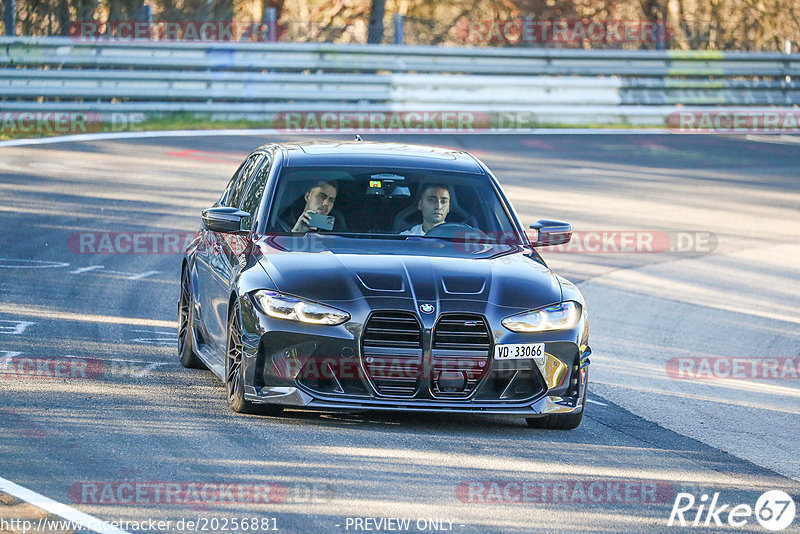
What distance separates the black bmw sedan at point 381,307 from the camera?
742 centimetres

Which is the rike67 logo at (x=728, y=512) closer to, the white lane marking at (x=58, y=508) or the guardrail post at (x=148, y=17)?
the white lane marking at (x=58, y=508)

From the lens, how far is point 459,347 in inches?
293

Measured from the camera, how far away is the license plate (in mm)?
7492

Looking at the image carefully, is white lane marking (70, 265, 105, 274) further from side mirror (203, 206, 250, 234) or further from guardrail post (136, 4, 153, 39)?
guardrail post (136, 4, 153, 39)

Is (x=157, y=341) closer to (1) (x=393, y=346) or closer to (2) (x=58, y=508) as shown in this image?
(1) (x=393, y=346)

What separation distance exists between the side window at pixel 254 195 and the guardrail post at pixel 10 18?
15443mm

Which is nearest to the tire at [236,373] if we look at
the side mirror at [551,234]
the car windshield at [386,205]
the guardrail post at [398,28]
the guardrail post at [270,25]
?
the car windshield at [386,205]

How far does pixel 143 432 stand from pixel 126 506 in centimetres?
137

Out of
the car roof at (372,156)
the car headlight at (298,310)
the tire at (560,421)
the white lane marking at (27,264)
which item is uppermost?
the car roof at (372,156)

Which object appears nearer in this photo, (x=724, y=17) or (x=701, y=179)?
(x=701, y=179)

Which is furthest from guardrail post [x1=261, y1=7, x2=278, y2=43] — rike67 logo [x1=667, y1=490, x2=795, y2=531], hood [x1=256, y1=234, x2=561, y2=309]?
rike67 logo [x1=667, y1=490, x2=795, y2=531]

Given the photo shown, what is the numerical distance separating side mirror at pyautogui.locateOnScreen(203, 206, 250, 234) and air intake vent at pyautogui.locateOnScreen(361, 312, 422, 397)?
4.76ft

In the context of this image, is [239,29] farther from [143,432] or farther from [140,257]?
[143,432]

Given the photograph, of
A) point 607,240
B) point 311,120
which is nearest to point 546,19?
point 311,120
